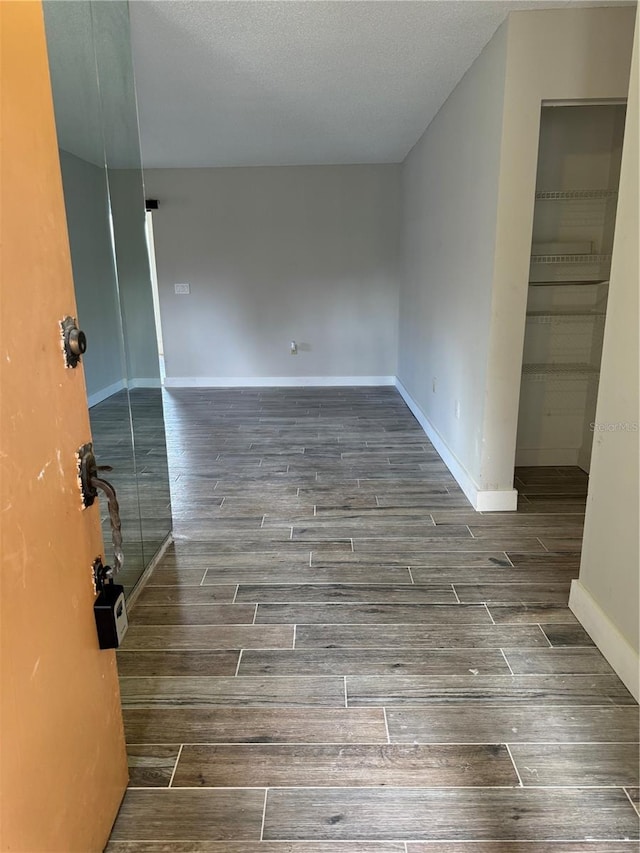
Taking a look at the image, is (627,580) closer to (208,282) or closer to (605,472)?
(605,472)

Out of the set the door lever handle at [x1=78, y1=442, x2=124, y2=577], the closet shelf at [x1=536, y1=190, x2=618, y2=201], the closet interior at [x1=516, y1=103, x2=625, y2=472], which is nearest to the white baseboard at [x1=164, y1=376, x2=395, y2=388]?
the closet interior at [x1=516, y1=103, x2=625, y2=472]

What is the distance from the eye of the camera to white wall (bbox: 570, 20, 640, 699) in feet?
5.49

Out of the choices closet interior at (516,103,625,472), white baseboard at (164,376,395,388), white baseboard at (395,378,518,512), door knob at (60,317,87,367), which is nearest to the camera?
door knob at (60,317,87,367)

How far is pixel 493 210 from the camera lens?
105 inches

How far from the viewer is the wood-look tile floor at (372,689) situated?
4.26 ft

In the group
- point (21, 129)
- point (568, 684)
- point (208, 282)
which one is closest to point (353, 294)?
point (208, 282)

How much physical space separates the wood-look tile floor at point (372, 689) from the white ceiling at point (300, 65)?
7.95 ft

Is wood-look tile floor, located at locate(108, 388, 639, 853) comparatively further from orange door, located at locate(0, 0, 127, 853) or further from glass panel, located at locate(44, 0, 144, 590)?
glass panel, located at locate(44, 0, 144, 590)

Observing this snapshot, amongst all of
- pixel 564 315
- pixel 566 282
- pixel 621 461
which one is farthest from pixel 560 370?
pixel 621 461

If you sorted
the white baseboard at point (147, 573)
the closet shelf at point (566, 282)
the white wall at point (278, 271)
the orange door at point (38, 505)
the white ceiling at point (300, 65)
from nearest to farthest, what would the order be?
the orange door at point (38, 505) < the white baseboard at point (147, 573) < the white ceiling at point (300, 65) < the closet shelf at point (566, 282) < the white wall at point (278, 271)

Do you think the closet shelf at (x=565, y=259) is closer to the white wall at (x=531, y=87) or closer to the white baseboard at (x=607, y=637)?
the white wall at (x=531, y=87)

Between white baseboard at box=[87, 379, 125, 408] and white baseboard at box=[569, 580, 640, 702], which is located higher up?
white baseboard at box=[87, 379, 125, 408]

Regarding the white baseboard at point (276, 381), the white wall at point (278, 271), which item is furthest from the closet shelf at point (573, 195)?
the white baseboard at point (276, 381)

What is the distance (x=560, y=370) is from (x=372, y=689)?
2.55m
